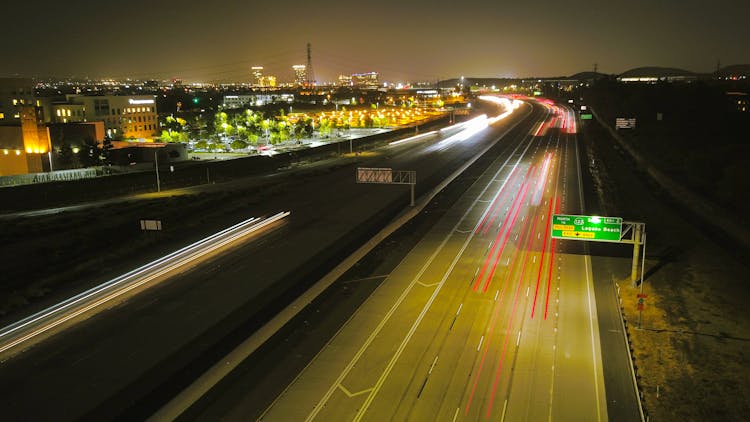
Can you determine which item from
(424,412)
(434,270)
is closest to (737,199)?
(434,270)

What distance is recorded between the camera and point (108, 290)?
23.8 metres

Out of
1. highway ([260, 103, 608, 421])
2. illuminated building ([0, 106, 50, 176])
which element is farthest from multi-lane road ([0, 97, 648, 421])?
illuminated building ([0, 106, 50, 176])

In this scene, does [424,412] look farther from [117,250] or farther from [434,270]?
[117,250]

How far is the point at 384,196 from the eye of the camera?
150 feet

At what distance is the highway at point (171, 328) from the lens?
1591 cm

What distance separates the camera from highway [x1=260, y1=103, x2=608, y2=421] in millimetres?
15461

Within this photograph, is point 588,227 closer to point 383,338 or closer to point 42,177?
point 383,338

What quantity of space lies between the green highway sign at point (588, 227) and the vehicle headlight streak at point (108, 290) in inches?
741

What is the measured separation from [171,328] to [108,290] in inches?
227

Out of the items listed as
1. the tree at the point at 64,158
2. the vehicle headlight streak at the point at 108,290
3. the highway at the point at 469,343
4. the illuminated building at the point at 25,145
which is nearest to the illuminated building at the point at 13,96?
the illuminated building at the point at 25,145

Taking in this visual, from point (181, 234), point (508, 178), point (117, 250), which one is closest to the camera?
point (117, 250)

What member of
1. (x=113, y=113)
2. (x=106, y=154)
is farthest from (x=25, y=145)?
(x=113, y=113)

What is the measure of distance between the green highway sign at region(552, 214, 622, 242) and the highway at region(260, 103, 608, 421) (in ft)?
7.87

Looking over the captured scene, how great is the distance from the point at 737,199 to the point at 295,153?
50.1m
